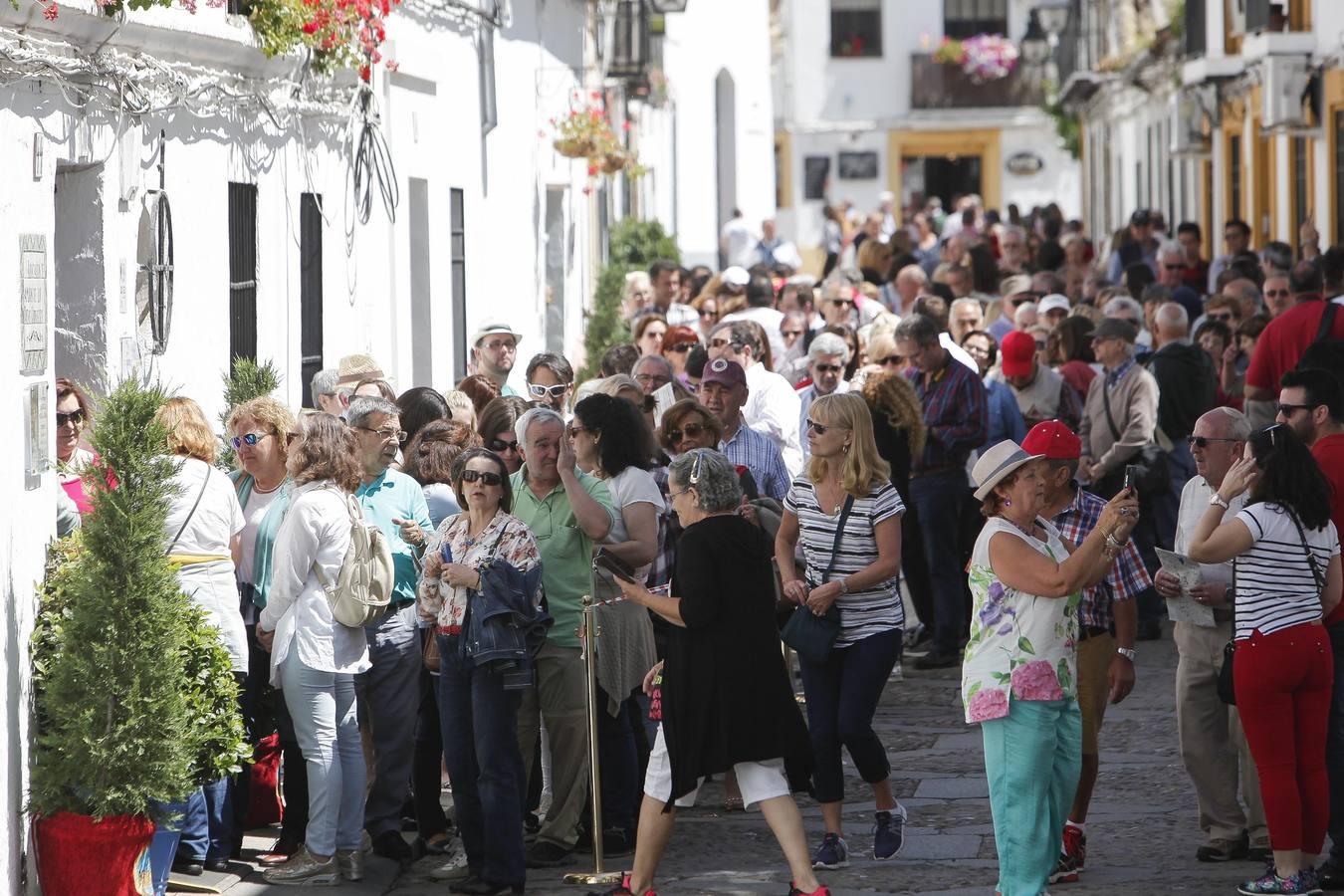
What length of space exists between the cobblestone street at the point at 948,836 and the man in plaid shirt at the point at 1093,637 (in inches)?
7.7

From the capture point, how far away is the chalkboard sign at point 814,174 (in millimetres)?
45344

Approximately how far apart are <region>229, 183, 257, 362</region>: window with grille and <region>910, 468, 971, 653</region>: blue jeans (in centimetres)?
Result: 383

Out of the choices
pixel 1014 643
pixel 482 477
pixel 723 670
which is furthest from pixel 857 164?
pixel 1014 643

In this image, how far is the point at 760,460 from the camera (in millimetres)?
9789

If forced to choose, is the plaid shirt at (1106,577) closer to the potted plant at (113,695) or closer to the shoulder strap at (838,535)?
the shoulder strap at (838,535)

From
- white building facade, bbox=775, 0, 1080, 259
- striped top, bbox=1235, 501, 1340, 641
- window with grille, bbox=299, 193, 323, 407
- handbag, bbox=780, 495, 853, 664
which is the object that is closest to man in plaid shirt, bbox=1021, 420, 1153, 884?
striped top, bbox=1235, 501, 1340, 641

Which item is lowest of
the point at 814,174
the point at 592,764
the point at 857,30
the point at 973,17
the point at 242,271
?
the point at 592,764

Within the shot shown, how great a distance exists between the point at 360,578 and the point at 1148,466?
572 cm

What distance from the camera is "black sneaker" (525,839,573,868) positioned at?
26.6 ft

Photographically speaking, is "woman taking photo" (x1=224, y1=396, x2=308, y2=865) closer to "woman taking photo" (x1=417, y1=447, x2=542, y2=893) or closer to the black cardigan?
"woman taking photo" (x1=417, y1=447, x2=542, y2=893)

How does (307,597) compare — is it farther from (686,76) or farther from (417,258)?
(686,76)

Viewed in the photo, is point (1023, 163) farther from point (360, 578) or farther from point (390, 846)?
point (360, 578)

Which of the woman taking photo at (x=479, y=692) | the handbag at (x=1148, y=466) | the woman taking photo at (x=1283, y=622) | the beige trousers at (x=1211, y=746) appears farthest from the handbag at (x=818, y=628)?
the handbag at (x=1148, y=466)

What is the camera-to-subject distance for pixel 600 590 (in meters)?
8.41
